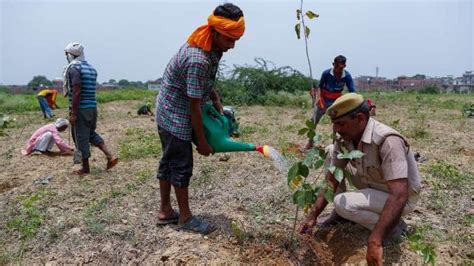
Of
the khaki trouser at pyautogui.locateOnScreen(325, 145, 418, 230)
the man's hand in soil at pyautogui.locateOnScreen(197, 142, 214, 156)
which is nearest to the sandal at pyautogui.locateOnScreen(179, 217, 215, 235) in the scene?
the man's hand in soil at pyautogui.locateOnScreen(197, 142, 214, 156)

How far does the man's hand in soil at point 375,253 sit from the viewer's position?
2121 mm

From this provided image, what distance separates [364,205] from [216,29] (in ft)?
4.37

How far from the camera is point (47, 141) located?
580 centimetres

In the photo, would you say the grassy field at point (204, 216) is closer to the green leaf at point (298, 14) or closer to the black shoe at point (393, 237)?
the black shoe at point (393, 237)

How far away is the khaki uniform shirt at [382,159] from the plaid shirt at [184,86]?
0.88 m

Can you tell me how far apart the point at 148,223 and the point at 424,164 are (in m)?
3.19

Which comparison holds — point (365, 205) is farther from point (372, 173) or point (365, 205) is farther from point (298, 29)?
point (298, 29)

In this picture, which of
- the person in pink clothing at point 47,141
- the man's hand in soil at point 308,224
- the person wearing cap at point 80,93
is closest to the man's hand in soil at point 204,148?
the man's hand in soil at point 308,224

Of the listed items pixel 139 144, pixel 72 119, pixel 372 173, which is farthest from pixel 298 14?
pixel 139 144

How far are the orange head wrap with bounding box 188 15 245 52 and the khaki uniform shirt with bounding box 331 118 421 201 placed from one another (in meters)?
0.90

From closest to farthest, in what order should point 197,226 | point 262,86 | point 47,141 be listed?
point 197,226 → point 47,141 → point 262,86

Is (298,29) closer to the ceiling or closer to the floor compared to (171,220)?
closer to the ceiling

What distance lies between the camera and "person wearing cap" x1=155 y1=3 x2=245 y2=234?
7.98 ft

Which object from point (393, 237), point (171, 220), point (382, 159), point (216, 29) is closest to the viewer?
point (382, 159)
